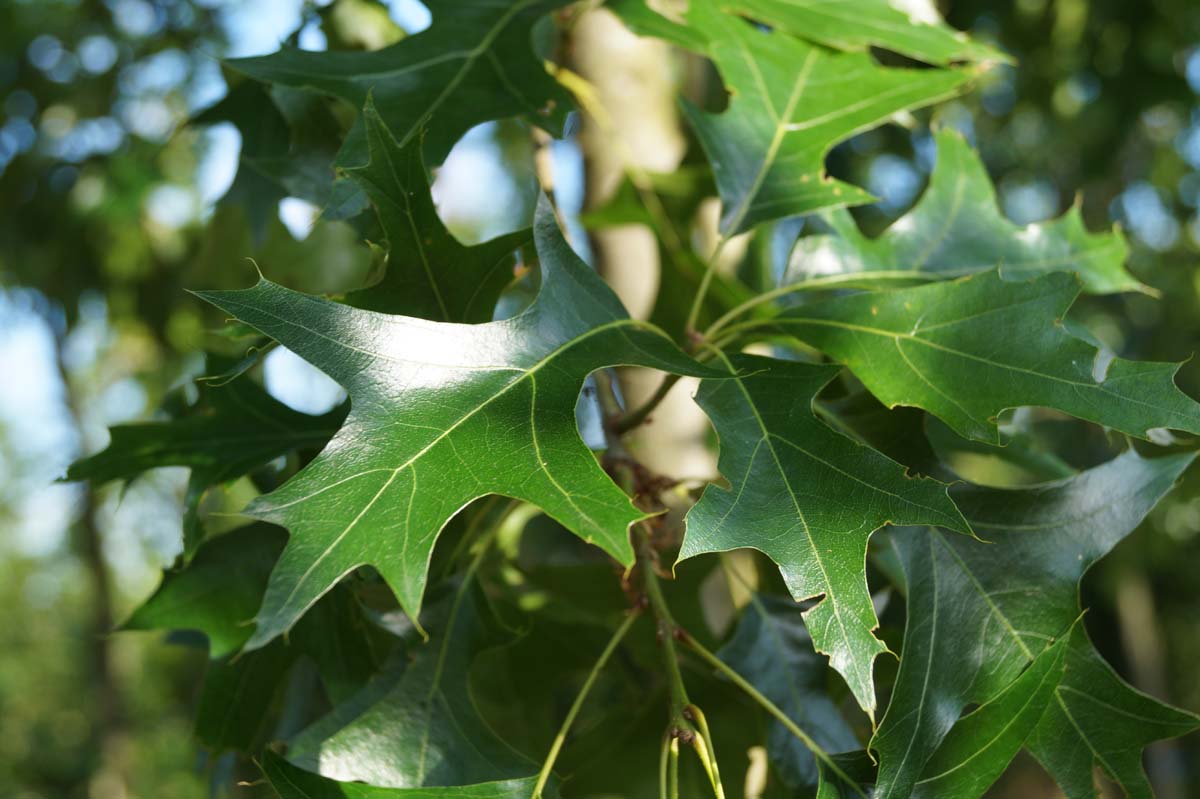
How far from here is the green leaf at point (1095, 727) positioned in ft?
2.54

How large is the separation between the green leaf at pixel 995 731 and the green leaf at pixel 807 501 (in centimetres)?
12

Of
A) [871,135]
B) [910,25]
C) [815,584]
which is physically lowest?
[871,135]

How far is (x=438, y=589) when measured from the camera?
3.16 ft

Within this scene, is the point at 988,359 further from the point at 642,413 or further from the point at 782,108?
the point at 782,108

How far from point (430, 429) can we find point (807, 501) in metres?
0.27

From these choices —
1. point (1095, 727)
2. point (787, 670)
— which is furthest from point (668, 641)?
point (1095, 727)

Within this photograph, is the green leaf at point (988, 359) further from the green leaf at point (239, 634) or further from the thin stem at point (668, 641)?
the green leaf at point (239, 634)

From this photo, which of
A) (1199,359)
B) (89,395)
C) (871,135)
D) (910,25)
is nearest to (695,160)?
(910,25)

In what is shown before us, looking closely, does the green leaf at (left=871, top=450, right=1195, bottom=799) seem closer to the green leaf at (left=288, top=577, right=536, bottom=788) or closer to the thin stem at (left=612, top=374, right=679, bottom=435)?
the thin stem at (left=612, top=374, right=679, bottom=435)

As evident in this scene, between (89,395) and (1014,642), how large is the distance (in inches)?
316

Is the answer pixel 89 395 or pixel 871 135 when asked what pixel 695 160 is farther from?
pixel 89 395

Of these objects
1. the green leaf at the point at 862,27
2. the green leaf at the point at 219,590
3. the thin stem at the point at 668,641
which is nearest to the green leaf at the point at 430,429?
the thin stem at the point at 668,641

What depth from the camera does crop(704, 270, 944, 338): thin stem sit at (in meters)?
0.96

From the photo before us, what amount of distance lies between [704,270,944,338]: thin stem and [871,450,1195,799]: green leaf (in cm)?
25
